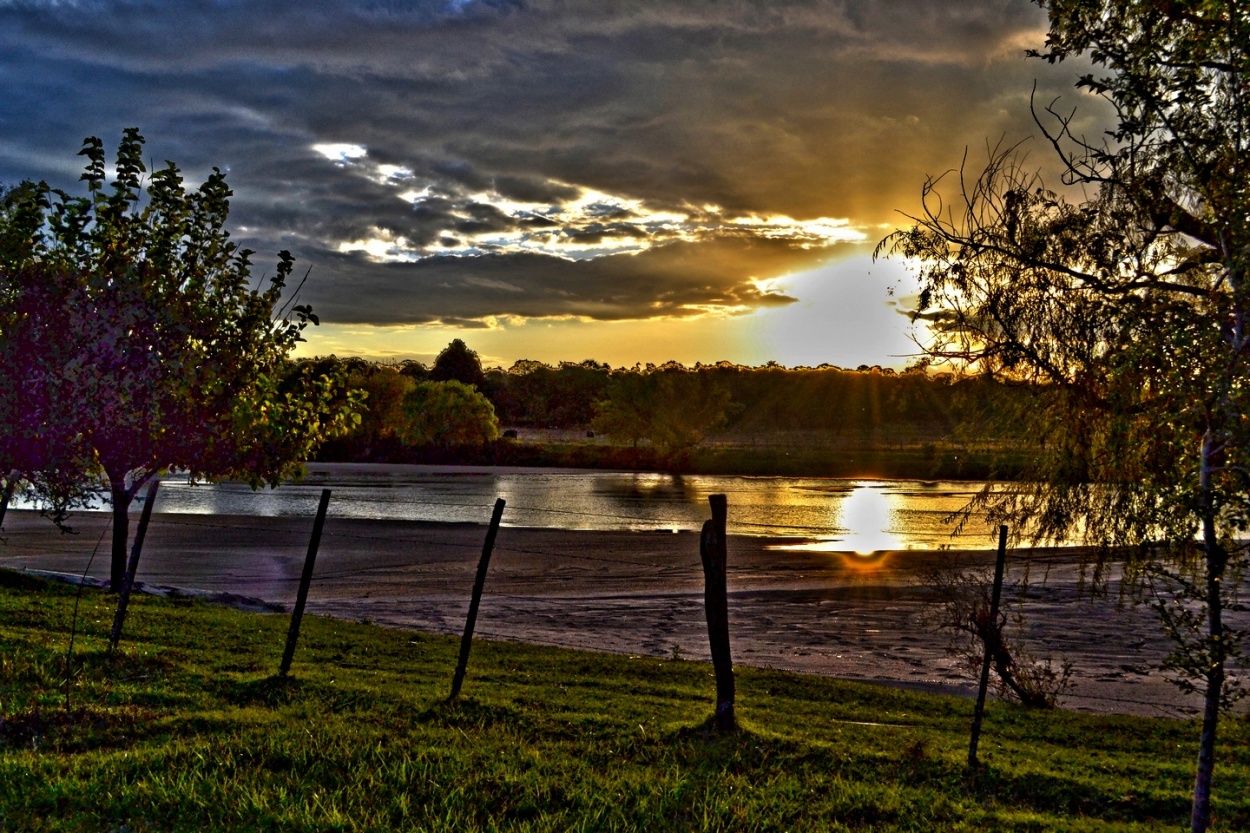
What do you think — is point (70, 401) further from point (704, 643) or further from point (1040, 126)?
point (1040, 126)

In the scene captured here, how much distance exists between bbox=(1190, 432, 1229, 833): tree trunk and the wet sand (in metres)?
5.14

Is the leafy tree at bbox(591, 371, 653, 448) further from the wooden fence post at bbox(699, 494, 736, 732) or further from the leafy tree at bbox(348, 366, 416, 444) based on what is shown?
the wooden fence post at bbox(699, 494, 736, 732)

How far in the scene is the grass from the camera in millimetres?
7102

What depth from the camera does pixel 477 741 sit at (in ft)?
30.2

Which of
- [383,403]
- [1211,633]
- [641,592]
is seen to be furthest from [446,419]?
[1211,633]

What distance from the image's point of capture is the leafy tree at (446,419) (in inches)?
4328

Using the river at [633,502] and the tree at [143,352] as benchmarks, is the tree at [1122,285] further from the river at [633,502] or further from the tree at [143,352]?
the river at [633,502]

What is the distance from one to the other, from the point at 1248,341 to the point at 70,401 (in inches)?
556

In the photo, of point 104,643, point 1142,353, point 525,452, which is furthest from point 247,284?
point 525,452

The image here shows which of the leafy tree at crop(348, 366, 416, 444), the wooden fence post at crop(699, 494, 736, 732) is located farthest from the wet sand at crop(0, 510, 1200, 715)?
the leafy tree at crop(348, 366, 416, 444)

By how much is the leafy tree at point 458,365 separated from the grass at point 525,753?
565 feet

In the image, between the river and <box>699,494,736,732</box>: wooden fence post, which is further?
the river

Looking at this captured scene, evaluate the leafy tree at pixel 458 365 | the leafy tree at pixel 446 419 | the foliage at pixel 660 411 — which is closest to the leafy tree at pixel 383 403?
the leafy tree at pixel 446 419

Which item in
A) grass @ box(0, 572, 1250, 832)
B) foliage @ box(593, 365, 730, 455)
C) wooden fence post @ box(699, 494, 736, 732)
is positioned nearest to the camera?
grass @ box(0, 572, 1250, 832)
